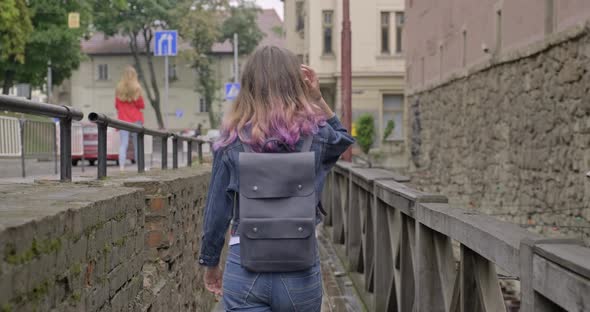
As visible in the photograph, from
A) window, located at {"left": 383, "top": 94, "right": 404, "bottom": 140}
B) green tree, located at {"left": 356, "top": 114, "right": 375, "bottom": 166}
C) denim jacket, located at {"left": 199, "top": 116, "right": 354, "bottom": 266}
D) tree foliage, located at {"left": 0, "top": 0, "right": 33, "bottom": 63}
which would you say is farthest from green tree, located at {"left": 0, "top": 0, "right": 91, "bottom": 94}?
denim jacket, located at {"left": 199, "top": 116, "right": 354, "bottom": 266}

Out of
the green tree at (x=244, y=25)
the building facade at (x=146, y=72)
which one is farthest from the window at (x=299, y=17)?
Answer: the building facade at (x=146, y=72)

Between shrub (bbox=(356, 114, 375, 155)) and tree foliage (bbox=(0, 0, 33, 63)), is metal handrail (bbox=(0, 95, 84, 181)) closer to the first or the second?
tree foliage (bbox=(0, 0, 33, 63))

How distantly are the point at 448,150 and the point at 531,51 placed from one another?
7988 millimetres

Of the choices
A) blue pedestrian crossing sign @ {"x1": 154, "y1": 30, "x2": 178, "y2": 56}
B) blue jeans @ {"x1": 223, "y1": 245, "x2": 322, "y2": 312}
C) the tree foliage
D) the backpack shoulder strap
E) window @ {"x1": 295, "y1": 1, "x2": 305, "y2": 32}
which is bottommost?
blue jeans @ {"x1": 223, "y1": 245, "x2": 322, "y2": 312}

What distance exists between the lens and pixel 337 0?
40.6 metres

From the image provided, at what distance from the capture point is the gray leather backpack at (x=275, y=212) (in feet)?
10.8

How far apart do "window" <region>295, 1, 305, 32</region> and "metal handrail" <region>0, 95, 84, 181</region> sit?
4026cm

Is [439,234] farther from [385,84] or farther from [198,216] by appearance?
[385,84]

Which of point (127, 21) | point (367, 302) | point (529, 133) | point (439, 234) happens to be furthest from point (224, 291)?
point (127, 21)

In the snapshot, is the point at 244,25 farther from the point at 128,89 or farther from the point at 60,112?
the point at 60,112

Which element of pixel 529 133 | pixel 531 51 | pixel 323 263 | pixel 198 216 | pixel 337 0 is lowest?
pixel 323 263

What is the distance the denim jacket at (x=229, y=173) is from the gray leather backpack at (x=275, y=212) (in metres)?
0.12

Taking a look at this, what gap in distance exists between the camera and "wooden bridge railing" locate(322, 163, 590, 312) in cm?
255

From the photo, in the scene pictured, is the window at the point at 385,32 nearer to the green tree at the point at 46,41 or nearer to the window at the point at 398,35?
the window at the point at 398,35
